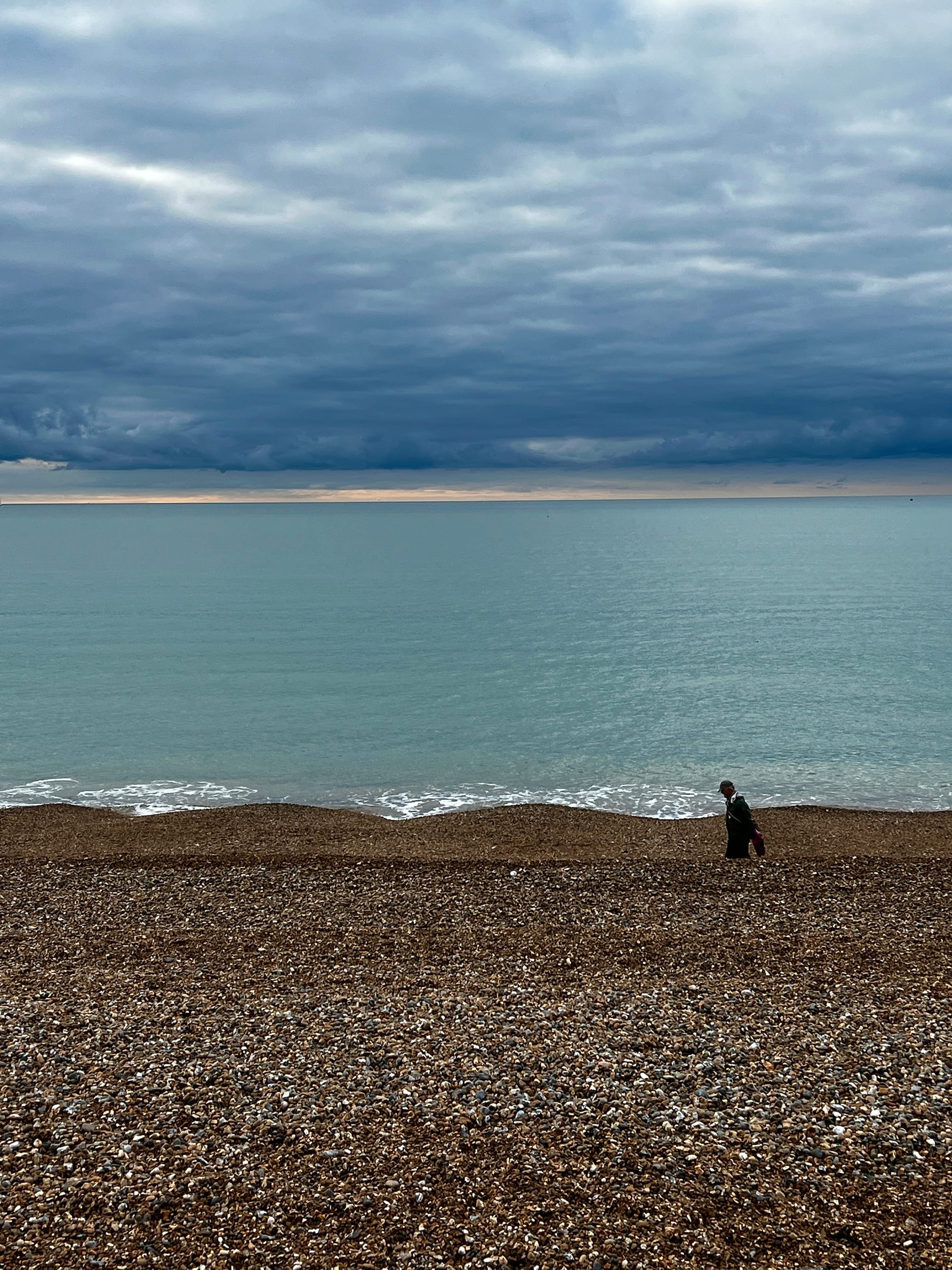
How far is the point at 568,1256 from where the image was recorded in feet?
29.1

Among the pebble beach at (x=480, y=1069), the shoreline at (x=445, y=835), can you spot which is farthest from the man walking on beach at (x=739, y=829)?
the pebble beach at (x=480, y=1069)

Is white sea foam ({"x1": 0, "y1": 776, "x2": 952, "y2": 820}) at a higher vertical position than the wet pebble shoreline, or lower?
lower

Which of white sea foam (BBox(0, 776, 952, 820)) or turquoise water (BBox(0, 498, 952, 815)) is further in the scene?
turquoise water (BBox(0, 498, 952, 815))

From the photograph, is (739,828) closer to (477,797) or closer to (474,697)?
(477,797)

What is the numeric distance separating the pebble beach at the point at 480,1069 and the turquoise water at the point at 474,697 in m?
13.1

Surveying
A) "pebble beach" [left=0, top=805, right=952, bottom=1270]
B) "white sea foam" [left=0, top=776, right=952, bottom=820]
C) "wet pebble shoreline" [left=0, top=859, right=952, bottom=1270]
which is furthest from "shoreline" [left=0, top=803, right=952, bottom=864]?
"wet pebble shoreline" [left=0, top=859, right=952, bottom=1270]

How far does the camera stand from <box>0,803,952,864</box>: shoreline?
955 inches

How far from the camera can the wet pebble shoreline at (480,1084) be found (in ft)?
30.3

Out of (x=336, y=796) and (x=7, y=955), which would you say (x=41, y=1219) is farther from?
(x=336, y=796)

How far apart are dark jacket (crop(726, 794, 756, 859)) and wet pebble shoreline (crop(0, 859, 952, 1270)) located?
3.49 m

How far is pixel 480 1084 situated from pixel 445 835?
15.6 metres

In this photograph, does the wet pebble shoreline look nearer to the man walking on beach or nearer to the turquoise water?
the man walking on beach

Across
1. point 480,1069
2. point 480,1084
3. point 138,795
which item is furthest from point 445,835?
point 480,1084

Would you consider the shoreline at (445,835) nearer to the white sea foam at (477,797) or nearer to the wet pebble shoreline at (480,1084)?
the white sea foam at (477,797)
